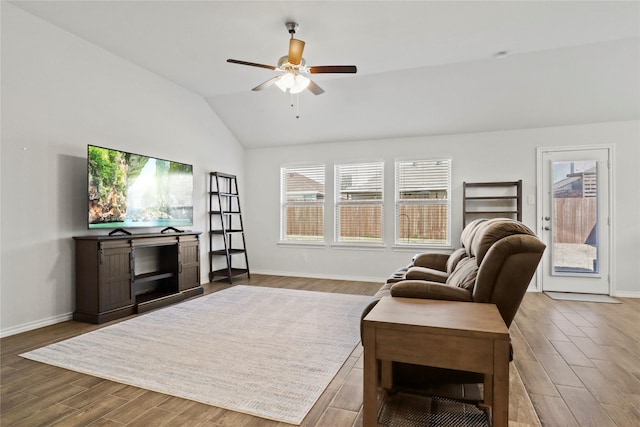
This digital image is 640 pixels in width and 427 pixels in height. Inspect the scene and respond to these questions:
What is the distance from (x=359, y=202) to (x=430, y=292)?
395cm

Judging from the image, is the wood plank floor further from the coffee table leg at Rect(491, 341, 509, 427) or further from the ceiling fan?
the ceiling fan

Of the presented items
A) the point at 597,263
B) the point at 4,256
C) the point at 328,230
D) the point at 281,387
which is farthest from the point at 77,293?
the point at 597,263

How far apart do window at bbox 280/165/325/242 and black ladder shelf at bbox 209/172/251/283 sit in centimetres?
85

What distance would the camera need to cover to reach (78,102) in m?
3.57

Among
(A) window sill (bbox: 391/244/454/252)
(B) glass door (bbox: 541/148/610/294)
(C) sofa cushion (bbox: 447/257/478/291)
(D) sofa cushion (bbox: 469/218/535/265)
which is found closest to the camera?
(D) sofa cushion (bbox: 469/218/535/265)

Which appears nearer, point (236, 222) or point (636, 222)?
point (636, 222)

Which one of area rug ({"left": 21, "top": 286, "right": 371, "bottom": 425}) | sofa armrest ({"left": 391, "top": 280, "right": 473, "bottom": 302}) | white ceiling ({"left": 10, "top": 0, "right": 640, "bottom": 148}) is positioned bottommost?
area rug ({"left": 21, "top": 286, "right": 371, "bottom": 425})

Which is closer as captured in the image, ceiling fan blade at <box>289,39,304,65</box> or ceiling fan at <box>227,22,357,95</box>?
ceiling fan blade at <box>289,39,304,65</box>

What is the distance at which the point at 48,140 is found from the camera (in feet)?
10.8

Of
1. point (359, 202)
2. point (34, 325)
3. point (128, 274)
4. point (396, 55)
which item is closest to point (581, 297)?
point (359, 202)

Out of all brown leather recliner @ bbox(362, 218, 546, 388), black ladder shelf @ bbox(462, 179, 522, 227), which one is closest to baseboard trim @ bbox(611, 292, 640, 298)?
black ladder shelf @ bbox(462, 179, 522, 227)

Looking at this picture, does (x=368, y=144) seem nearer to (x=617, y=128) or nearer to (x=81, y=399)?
(x=617, y=128)

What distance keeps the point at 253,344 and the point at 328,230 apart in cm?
333

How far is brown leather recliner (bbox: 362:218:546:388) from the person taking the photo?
66.1 inches
